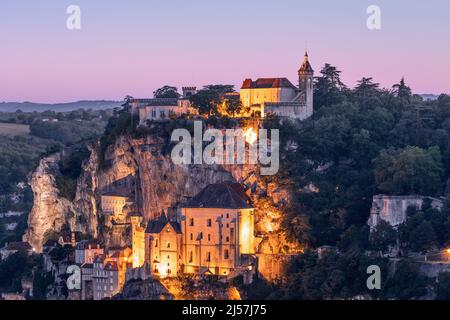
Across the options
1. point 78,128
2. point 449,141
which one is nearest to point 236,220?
point 449,141

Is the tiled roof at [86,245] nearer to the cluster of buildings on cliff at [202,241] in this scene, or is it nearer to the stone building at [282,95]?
the cluster of buildings on cliff at [202,241]

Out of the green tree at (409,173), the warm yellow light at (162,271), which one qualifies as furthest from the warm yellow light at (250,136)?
the warm yellow light at (162,271)

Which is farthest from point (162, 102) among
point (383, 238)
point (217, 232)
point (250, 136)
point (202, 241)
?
point (383, 238)

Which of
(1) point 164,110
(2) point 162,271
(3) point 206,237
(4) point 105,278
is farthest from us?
(1) point 164,110

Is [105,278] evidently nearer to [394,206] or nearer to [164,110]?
[164,110]

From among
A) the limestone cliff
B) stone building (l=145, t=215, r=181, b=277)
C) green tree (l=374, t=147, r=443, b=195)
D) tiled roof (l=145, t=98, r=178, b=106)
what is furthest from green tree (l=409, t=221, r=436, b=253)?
tiled roof (l=145, t=98, r=178, b=106)

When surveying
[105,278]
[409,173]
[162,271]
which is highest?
[409,173]
